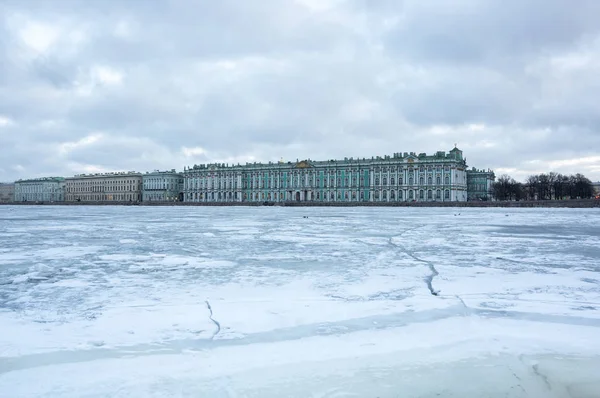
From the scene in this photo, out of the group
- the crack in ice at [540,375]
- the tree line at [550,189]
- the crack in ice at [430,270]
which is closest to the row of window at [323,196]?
the tree line at [550,189]

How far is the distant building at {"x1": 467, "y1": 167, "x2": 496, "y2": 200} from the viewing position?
98.1m

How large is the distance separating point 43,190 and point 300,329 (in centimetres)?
14948

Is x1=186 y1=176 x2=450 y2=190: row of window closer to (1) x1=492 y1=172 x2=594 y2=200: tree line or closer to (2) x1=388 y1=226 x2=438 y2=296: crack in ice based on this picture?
(1) x1=492 y1=172 x2=594 y2=200: tree line

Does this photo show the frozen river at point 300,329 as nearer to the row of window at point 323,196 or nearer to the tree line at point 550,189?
→ the row of window at point 323,196

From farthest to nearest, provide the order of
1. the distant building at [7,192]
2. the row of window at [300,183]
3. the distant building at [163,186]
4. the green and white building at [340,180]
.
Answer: the distant building at [7,192] → the distant building at [163,186] → the row of window at [300,183] → the green and white building at [340,180]

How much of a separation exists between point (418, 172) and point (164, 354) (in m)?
85.3

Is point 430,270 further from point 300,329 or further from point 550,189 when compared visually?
point 550,189

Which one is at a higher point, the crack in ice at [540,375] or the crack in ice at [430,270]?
the crack in ice at [430,270]

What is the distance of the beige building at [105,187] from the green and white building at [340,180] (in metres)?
18.2

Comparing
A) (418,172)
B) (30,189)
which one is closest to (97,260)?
(418,172)

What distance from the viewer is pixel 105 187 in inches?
4988

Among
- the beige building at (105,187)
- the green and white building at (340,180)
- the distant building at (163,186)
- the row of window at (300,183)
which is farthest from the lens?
the beige building at (105,187)

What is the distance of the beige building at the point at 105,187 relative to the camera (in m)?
123

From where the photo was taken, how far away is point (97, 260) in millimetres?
9492
